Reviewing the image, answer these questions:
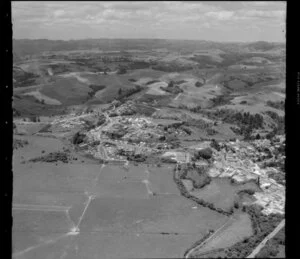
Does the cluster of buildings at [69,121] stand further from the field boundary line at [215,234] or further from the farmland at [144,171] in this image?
the field boundary line at [215,234]

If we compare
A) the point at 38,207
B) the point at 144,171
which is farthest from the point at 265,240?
the point at 144,171

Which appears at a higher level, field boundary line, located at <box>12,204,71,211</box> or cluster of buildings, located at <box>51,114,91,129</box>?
cluster of buildings, located at <box>51,114,91,129</box>

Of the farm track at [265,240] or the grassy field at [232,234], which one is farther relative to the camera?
the grassy field at [232,234]

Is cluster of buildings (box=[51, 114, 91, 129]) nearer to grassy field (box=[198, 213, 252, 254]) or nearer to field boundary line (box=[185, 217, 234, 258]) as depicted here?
field boundary line (box=[185, 217, 234, 258])

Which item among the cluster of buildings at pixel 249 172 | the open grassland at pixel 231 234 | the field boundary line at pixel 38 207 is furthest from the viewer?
the field boundary line at pixel 38 207

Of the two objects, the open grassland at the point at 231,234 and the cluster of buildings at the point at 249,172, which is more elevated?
the cluster of buildings at the point at 249,172

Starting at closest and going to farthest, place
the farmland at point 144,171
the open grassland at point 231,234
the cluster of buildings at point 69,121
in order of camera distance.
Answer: the open grassland at point 231,234, the farmland at point 144,171, the cluster of buildings at point 69,121

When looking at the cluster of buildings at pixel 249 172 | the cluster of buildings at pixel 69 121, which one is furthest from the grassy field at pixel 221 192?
the cluster of buildings at pixel 69 121

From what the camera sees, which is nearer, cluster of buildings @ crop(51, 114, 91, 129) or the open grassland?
the open grassland

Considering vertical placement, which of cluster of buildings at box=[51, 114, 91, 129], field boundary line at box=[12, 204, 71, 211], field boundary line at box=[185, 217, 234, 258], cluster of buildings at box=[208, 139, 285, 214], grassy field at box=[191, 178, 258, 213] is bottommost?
field boundary line at box=[185, 217, 234, 258]

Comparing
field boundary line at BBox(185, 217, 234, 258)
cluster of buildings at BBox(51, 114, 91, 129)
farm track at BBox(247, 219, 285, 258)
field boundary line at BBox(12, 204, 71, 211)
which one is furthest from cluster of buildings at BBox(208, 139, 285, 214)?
cluster of buildings at BBox(51, 114, 91, 129)

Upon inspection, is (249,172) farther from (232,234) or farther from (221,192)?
(232,234)
